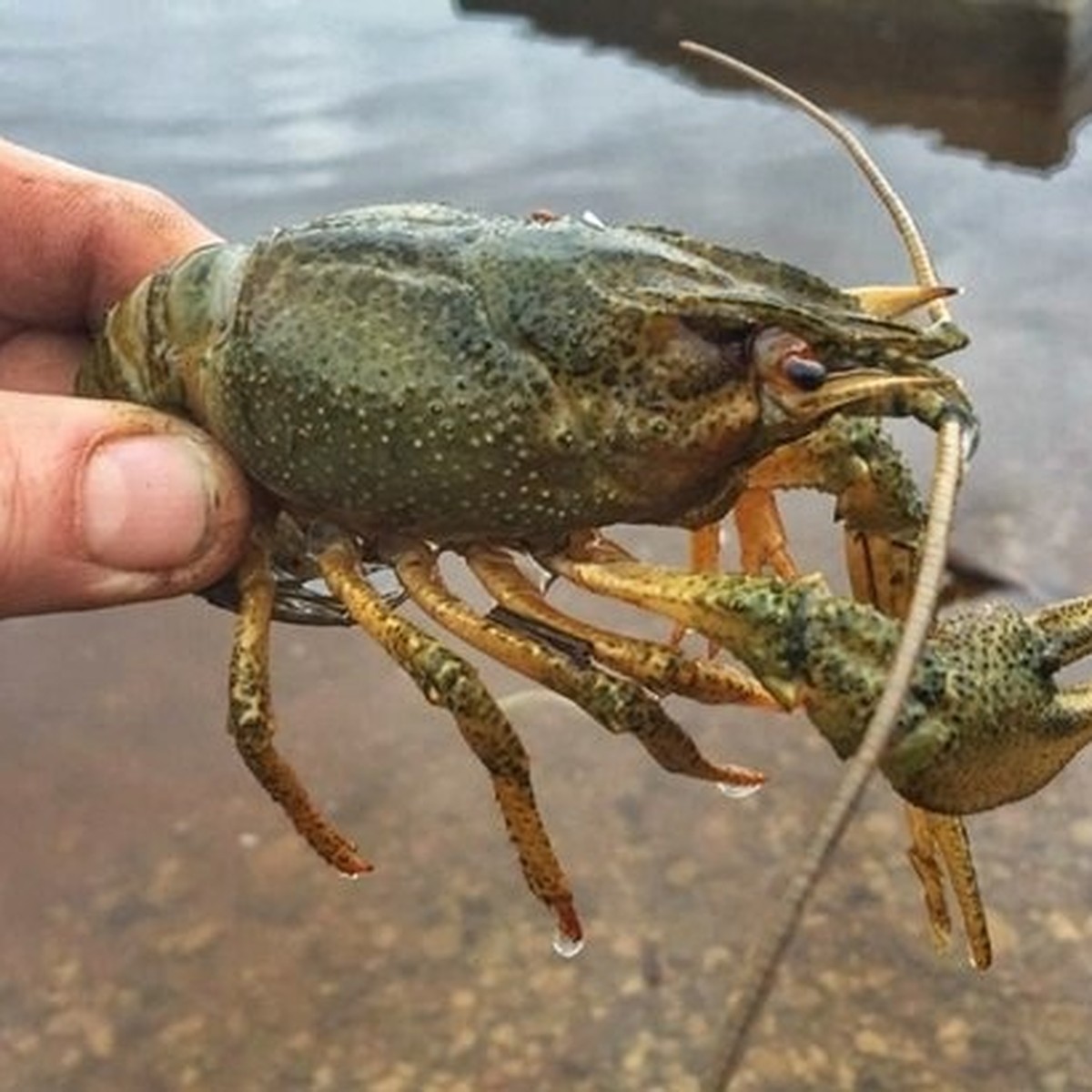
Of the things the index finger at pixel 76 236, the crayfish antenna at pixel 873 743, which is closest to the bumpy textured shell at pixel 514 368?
the crayfish antenna at pixel 873 743

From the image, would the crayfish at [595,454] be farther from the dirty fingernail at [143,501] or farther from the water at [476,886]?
the water at [476,886]

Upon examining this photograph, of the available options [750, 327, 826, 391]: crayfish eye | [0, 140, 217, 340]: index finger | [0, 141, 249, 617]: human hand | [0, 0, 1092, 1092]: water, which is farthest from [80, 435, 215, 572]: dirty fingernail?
[0, 0, 1092, 1092]: water

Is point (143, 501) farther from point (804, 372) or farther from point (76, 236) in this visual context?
point (76, 236)

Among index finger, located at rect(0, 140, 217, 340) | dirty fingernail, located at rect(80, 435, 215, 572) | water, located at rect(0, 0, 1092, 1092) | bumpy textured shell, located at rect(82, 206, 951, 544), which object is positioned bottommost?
water, located at rect(0, 0, 1092, 1092)

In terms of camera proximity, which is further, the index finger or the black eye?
the index finger

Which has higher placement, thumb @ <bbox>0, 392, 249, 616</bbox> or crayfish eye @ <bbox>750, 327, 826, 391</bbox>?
crayfish eye @ <bbox>750, 327, 826, 391</bbox>

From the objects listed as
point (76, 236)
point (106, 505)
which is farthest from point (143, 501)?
point (76, 236)

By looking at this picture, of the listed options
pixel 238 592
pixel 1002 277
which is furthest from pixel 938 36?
pixel 238 592

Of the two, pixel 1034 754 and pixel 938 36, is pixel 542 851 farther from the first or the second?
pixel 938 36

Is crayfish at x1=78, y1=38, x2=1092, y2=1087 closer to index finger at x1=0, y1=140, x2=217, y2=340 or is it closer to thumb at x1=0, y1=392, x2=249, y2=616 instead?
thumb at x1=0, y1=392, x2=249, y2=616
